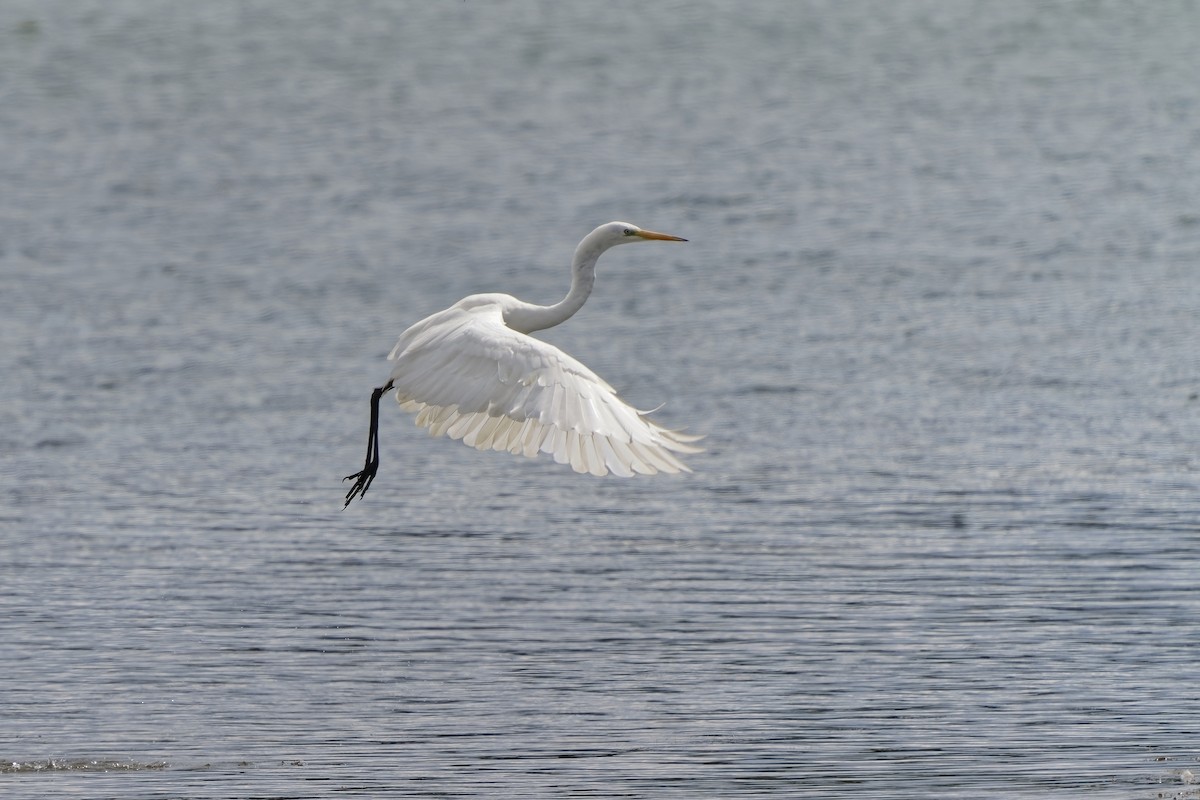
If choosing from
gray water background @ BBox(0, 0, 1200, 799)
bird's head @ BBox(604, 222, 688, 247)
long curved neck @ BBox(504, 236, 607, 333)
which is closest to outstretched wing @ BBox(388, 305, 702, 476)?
long curved neck @ BBox(504, 236, 607, 333)

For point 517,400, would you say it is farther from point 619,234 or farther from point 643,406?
point 643,406

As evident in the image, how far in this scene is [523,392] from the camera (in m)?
8.70

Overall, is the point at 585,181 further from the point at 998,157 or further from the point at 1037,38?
the point at 1037,38

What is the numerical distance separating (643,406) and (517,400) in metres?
6.25

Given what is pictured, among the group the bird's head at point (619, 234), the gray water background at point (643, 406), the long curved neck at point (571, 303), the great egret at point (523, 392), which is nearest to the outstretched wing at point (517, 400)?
the great egret at point (523, 392)

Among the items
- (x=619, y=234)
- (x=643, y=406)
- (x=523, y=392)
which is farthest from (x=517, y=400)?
(x=643, y=406)

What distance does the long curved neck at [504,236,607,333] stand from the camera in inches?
400

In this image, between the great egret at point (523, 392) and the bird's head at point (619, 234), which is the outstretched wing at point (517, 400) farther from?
the bird's head at point (619, 234)

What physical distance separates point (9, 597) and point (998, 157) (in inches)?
626

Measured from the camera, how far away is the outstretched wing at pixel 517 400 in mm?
8031

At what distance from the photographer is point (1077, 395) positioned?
15.0 meters

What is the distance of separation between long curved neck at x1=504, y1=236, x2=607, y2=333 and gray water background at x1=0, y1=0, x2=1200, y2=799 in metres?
1.50

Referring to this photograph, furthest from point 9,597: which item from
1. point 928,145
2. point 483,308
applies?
point 928,145

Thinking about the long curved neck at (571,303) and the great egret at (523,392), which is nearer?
the great egret at (523,392)
